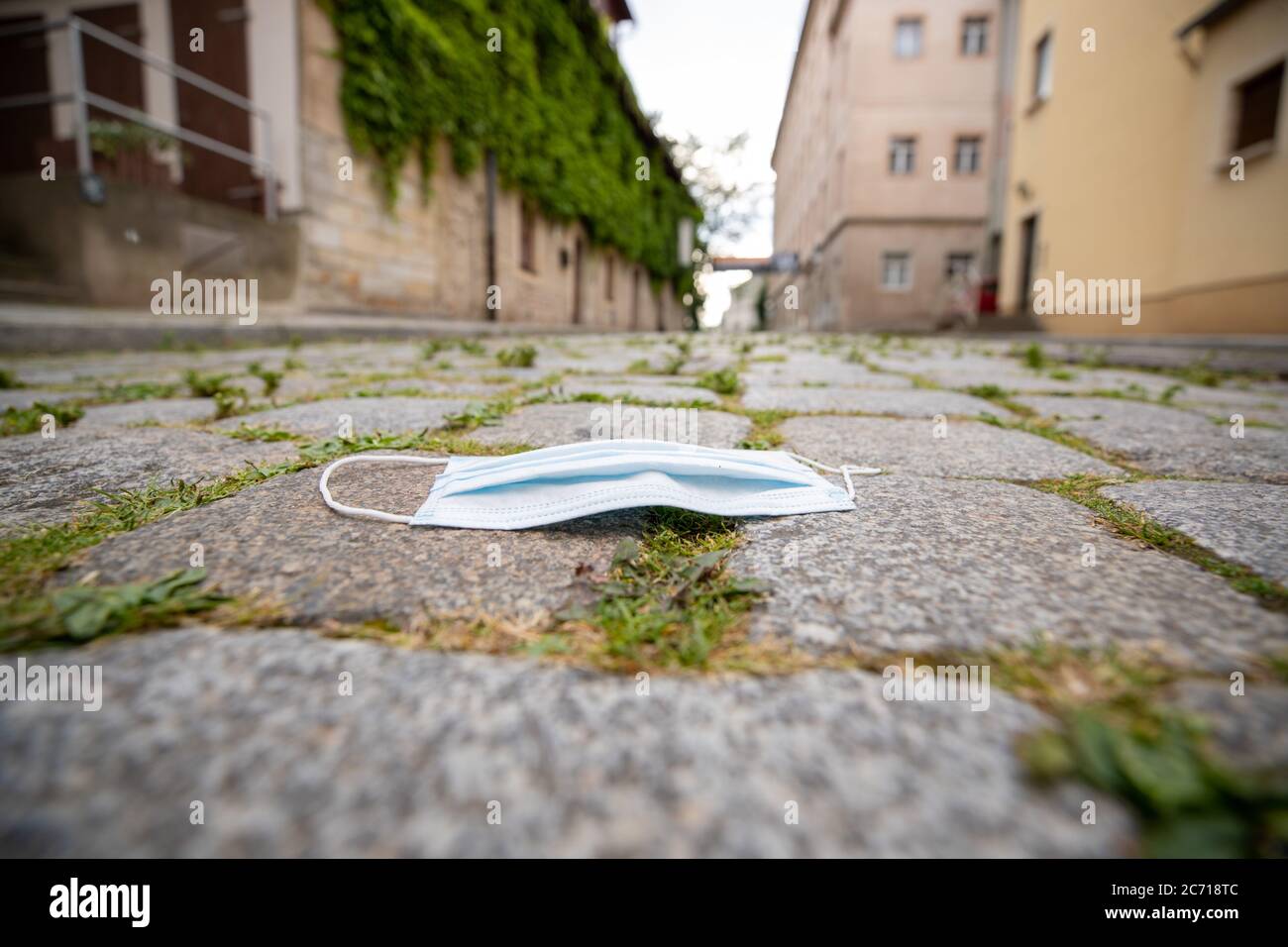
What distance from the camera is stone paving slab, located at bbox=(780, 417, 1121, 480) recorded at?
1444 mm

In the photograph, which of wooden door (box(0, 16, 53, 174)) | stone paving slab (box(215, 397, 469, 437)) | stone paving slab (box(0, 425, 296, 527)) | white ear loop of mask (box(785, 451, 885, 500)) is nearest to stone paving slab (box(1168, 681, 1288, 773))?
white ear loop of mask (box(785, 451, 885, 500))

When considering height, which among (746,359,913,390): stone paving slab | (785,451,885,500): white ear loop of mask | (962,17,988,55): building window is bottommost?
(785,451,885,500): white ear loop of mask

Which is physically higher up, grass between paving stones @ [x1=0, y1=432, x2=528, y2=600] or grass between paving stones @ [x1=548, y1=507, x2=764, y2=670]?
grass between paving stones @ [x1=0, y1=432, x2=528, y2=600]

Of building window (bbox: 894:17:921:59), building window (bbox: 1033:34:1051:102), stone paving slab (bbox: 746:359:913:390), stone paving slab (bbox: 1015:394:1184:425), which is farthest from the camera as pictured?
building window (bbox: 894:17:921:59)

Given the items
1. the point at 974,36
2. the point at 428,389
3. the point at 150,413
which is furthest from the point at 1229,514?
the point at 974,36

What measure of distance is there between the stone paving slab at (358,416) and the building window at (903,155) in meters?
21.0

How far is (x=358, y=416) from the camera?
6.36ft

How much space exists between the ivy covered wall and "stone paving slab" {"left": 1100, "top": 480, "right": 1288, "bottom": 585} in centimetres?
841

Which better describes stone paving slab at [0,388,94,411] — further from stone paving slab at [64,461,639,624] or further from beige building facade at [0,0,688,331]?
beige building facade at [0,0,688,331]

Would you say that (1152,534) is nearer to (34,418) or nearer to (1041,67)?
(34,418)

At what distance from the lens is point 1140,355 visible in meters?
5.20
